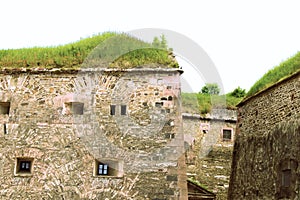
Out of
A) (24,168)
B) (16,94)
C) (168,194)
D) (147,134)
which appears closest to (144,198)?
(168,194)

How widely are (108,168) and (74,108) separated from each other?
1766 millimetres

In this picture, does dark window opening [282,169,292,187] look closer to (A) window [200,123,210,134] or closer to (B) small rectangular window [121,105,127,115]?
(B) small rectangular window [121,105,127,115]

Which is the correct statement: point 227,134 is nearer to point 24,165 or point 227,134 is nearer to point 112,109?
point 112,109

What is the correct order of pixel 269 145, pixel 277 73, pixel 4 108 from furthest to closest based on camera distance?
pixel 277 73, pixel 269 145, pixel 4 108

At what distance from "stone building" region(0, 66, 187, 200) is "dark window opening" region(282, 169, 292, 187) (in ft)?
10.1

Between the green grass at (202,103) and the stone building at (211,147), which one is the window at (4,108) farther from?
the green grass at (202,103)

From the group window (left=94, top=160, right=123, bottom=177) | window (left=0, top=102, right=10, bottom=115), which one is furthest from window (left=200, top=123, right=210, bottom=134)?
window (left=0, top=102, right=10, bottom=115)

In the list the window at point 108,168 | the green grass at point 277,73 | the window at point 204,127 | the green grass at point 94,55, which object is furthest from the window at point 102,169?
the window at point 204,127

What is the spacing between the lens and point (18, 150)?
35.8ft

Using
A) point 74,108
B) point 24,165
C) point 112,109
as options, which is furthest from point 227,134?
point 24,165

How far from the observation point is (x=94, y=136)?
35.3 ft

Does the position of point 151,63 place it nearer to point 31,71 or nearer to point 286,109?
point 31,71

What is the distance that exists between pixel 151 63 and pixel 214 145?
29.1 ft

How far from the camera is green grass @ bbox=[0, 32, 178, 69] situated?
1136 centimetres
